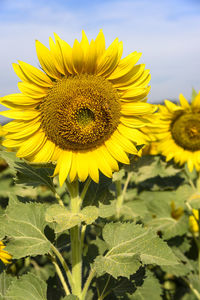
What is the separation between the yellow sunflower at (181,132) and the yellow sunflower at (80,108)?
2006 millimetres

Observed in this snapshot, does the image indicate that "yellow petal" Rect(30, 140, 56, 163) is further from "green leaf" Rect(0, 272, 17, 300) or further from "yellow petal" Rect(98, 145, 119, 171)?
"green leaf" Rect(0, 272, 17, 300)

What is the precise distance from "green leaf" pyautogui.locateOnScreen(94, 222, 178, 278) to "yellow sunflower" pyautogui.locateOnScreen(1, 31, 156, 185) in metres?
0.40

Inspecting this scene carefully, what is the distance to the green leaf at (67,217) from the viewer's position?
1.70 m

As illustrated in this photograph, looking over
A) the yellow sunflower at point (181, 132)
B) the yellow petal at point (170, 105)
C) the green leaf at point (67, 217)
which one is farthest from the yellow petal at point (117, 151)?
the yellow petal at point (170, 105)

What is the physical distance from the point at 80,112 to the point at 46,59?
375 millimetres

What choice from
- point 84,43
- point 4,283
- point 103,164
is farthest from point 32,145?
point 4,283

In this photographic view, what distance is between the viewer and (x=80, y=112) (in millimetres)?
1929

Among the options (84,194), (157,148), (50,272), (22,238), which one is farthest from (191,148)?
(22,238)

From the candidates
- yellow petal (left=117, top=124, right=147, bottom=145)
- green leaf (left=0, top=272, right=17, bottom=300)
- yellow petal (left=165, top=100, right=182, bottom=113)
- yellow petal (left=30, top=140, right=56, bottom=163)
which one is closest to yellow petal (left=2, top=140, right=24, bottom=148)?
yellow petal (left=30, top=140, right=56, bottom=163)

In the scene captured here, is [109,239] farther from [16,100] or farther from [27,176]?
[16,100]

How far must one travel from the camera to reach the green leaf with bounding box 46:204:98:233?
1700mm

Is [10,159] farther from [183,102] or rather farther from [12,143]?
[183,102]

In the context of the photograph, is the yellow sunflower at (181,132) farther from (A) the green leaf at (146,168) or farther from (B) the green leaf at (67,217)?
(B) the green leaf at (67,217)

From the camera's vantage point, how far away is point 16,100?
175 cm
